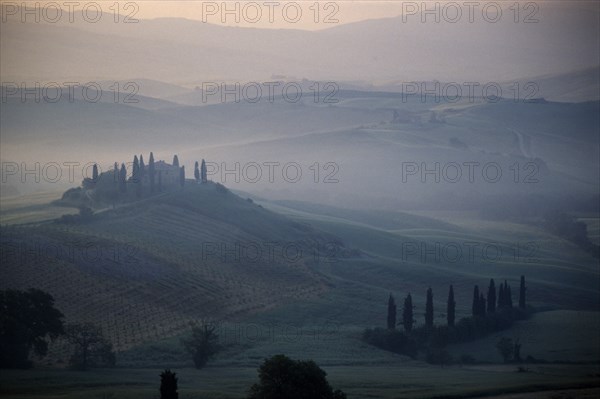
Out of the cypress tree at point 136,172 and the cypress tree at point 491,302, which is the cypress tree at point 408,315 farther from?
the cypress tree at point 136,172

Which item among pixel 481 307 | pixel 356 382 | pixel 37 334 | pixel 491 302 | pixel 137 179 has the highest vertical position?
pixel 137 179

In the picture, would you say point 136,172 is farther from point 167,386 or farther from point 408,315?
point 167,386

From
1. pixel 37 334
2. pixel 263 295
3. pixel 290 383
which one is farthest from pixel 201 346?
pixel 263 295

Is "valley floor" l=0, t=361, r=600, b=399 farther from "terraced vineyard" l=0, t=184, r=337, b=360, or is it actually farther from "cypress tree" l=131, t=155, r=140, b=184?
"cypress tree" l=131, t=155, r=140, b=184

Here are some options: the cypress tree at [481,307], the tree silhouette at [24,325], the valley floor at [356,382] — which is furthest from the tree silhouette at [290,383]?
the cypress tree at [481,307]

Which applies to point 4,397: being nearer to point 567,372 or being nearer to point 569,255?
point 567,372
